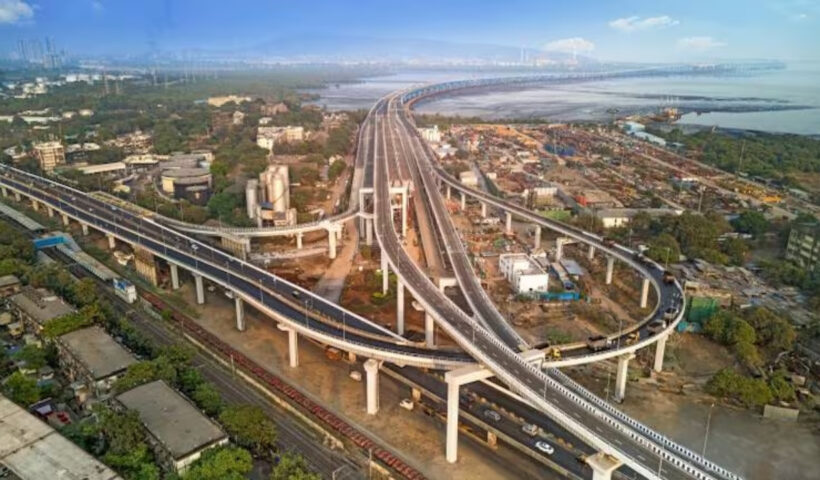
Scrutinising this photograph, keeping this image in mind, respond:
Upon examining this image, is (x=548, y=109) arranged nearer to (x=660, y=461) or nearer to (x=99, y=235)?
(x=99, y=235)

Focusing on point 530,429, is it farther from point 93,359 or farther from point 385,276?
point 93,359

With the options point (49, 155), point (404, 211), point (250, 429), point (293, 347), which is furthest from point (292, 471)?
point (49, 155)

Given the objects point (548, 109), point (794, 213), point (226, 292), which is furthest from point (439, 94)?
point (226, 292)

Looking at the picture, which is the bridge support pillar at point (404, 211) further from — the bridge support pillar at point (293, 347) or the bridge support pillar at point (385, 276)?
the bridge support pillar at point (293, 347)

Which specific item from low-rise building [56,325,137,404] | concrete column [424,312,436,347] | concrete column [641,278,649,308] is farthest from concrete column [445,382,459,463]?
concrete column [641,278,649,308]

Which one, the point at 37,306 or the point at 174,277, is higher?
the point at 37,306

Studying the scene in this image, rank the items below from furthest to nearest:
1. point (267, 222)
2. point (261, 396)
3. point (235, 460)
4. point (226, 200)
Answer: point (226, 200), point (267, 222), point (261, 396), point (235, 460)
